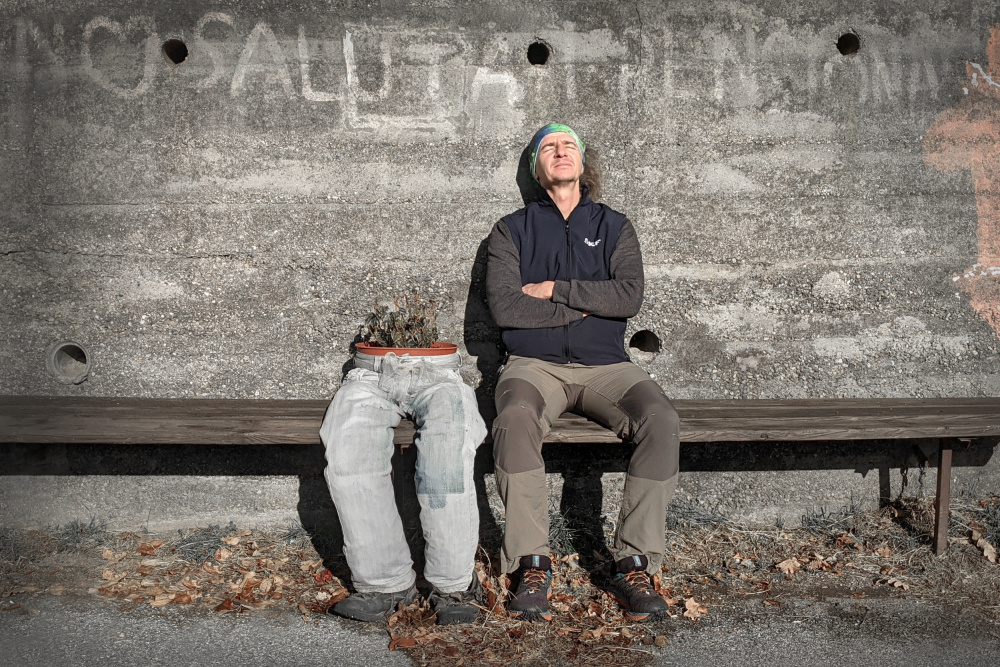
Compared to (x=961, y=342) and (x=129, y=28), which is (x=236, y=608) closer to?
(x=129, y=28)

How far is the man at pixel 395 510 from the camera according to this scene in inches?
114

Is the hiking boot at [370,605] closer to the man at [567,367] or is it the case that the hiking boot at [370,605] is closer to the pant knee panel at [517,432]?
the man at [567,367]

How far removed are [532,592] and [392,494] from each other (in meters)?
0.64

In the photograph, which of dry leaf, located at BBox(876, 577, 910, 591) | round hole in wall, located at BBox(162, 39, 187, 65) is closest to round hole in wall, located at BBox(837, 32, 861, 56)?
dry leaf, located at BBox(876, 577, 910, 591)

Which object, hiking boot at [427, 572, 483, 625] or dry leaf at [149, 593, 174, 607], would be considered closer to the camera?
hiking boot at [427, 572, 483, 625]

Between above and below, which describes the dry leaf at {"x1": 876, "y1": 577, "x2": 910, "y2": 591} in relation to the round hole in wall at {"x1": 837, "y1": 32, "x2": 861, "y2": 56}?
below

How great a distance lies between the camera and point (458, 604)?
2879mm

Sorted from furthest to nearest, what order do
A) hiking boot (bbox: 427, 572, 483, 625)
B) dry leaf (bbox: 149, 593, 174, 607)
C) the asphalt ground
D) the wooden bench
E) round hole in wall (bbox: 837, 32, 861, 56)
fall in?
round hole in wall (bbox: 837, 32, 861, 56), the wooden bench, dry leaf (bbox: 149, 593, 174, 607), hiking boot (bbox: 427, 572, 483, 625), the asphalt ground

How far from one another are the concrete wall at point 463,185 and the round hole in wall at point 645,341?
0.18 ft

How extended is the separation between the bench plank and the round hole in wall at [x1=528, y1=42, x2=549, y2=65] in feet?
5.96

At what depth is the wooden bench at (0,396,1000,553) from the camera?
3.23m

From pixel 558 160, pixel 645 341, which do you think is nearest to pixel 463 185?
pixel 558 160

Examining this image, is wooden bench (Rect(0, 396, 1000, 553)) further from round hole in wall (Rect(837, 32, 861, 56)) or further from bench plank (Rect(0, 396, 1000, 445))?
round hole in wall (Rect(837, 32, 861, 56))

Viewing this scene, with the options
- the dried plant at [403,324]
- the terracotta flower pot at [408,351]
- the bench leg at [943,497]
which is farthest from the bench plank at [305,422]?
the dried plant at [403,324]
